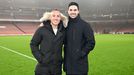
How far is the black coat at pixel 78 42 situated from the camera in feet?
18.2

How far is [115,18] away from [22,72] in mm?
67538

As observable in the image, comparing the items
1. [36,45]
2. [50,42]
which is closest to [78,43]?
[50,42]

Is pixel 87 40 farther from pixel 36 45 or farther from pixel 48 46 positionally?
pixel 36 45

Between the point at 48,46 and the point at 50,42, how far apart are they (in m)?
0.08

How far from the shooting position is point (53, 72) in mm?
5484

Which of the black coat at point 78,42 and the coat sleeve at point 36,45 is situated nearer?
the coat sleeve at point 36,45

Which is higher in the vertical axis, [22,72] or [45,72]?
[45,72]

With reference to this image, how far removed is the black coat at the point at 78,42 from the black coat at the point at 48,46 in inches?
6.9

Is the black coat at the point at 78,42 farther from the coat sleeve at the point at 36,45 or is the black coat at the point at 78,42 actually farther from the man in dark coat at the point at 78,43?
the coat sleeve at the point at 36,45

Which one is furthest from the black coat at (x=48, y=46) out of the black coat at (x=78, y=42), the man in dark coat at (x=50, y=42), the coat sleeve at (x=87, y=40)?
the coat sleeve at (x=87, y=40)

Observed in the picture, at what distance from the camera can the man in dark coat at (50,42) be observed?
17.7 ft

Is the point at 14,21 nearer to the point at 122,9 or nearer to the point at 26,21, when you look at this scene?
the point at 26,21

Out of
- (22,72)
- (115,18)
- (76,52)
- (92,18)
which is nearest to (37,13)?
(92,18)

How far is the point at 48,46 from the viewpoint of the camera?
5398 mm
